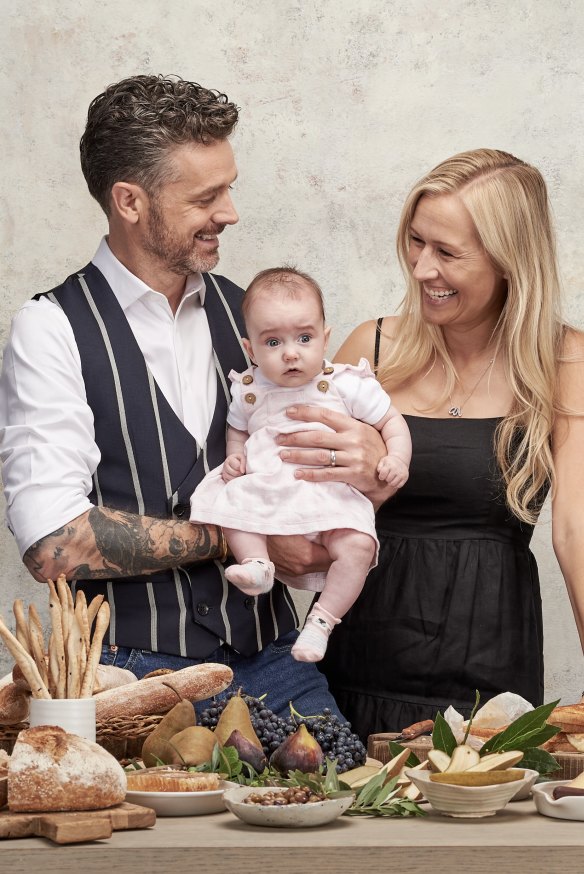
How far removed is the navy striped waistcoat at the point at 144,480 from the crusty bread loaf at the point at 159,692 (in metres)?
0.65

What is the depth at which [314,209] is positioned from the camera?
4191 mm

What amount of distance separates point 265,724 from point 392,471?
0.93 m

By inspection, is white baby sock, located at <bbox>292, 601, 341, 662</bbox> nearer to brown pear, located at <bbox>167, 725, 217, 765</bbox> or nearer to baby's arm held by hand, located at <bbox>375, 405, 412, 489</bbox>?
baby's arm held by hand, located at <bbox>375, 405, 412, 489</bbox>

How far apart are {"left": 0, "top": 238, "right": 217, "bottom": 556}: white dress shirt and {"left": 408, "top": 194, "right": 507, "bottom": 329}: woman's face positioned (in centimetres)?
59

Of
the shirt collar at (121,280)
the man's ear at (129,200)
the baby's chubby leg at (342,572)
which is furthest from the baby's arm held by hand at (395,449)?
the man's ear at (129,200)

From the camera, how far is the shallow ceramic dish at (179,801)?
5.12ft

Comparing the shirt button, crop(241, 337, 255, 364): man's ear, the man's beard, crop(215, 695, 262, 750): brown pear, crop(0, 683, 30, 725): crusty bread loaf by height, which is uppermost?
the man's beard

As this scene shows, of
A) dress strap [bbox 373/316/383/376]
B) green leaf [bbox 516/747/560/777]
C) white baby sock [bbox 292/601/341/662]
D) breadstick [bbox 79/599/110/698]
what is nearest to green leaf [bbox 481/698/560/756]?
green leaf [bbox 516/747/560/777]

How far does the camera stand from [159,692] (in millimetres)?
1875

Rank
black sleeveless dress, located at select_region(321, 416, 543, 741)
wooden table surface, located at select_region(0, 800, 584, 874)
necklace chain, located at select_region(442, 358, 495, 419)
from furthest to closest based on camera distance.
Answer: necklace chain, located at select_region(442, 358, 495, 419) < black sleeveless dress, located at select_region(321, 416, 543, 741) < wooden table surface, located at select_region(0, 800, 584, 874)

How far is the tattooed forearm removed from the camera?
2479 mm

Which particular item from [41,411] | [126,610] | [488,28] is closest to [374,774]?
[126,610]

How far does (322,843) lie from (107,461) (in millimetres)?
1375

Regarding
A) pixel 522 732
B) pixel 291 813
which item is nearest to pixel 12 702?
pixel 291 813
